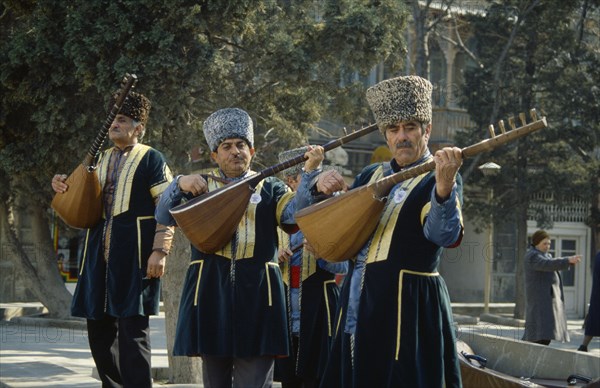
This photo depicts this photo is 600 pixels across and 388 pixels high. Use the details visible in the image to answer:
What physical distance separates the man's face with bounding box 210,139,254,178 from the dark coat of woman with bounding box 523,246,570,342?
29.1ft

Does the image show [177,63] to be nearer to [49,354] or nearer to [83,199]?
[83,199]

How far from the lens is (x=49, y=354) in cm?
1270

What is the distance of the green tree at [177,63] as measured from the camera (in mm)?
9914

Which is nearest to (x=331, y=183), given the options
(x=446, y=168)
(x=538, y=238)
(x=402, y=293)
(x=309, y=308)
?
(x=402, y=293)

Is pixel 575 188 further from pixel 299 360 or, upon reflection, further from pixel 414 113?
pixel 414 113

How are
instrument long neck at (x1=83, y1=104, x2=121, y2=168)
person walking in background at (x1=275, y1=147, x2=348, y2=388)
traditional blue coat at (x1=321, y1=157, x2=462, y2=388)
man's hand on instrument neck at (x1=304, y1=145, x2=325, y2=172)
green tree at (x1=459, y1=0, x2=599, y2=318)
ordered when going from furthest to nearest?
green tree at (x1=459, y1=0, x2=599, y2=318) → person walking in background at (x1=275, y1=147, x2=348, y2=388) → instrument long neck at (x1=83, y1=104, x2=121, y2=168) → man's hand on instrument neck at (x1=304, y1=145, x2=325, y2=172) → traditional blue coat at (x1=321, y1=157, x2=462, y2=388)

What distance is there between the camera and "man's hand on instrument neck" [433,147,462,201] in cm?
440

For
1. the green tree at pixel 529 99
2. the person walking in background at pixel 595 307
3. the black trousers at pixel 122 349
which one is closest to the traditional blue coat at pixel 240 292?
the black trousers at pixel 122 349

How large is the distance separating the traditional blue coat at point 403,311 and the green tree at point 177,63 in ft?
17.5

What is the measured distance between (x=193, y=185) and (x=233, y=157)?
1.04ft

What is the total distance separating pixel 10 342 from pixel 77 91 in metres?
4.61

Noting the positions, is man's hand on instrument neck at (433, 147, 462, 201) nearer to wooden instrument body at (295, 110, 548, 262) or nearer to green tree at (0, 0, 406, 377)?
wooden instrument body at (295, 110, 548, 262)

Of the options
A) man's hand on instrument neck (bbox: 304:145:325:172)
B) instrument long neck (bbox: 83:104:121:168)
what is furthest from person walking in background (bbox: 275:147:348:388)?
man's hand on instrument neck (bbox: 304:145:325:172)

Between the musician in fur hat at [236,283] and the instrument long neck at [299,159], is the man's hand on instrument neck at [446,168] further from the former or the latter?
the musician in fur hat at [236,283]
